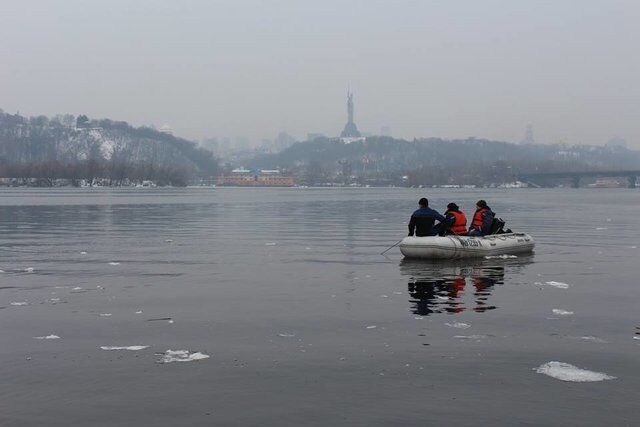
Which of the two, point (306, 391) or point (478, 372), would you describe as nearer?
point (306, 391)

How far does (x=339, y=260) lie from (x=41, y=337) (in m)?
14.0

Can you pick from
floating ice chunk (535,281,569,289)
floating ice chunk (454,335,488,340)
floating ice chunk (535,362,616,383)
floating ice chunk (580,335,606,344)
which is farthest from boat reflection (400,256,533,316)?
floating ice chunk (535,362,616,383)

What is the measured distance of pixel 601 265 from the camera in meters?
25.2

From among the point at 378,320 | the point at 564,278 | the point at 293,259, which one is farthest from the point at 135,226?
the point at 378,320

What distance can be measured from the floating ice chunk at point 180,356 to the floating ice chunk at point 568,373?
5312mm

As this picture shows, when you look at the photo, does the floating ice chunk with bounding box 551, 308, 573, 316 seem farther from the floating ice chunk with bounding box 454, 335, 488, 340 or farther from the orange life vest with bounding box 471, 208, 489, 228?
the orange life vest with bounding box 471, 208, 489, 228

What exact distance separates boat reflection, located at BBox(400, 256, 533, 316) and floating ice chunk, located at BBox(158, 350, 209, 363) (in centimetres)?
533

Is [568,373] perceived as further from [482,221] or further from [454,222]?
[482,221]

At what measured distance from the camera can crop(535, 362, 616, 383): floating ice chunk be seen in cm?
1088

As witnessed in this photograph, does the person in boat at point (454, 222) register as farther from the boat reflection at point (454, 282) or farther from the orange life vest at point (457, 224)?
the boat reflection at point (454, 282)

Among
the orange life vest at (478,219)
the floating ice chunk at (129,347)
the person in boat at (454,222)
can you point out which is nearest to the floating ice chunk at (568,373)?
the floating ice chunk at (129,347)

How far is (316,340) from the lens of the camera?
43.9 ft

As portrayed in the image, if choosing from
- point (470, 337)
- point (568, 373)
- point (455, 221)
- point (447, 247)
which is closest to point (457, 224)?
point (455, 221)

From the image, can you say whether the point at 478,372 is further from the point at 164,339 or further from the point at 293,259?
the point at 293,259
